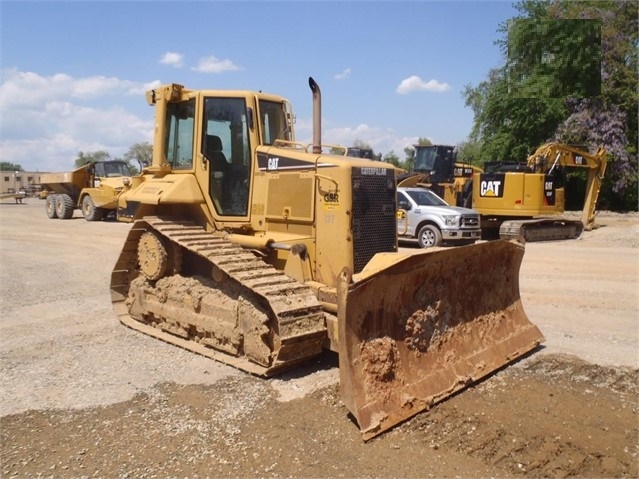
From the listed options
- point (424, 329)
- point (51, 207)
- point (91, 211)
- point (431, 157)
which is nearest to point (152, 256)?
point (424, 329)

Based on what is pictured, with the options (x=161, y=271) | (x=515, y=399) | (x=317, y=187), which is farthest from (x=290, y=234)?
(x=515, y=399)

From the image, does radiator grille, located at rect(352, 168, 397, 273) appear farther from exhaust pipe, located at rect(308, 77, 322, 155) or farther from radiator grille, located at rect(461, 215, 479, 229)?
radiator grille, located at rect(461, 215, 479, 229)

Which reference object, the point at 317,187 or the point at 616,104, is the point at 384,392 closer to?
the point at 317,187

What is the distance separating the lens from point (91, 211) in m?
23.1

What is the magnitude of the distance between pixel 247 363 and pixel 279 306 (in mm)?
843

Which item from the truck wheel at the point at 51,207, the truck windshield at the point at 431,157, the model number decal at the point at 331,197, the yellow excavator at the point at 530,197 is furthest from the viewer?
the truck wheel at the point at 51,207

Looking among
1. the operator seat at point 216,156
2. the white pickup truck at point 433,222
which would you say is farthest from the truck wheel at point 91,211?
the operator seat at point 216,156

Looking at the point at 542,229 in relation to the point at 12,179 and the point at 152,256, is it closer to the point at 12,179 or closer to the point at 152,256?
the point at 152,256

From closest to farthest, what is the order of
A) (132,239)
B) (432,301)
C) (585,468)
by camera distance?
1. (585,468)
2. (432,301)
3. (132,239)

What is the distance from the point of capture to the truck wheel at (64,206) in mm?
24875

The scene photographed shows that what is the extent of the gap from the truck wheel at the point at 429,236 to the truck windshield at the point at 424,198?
2.66 ft

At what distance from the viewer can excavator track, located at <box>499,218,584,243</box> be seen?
16.8m

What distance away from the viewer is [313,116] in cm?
641

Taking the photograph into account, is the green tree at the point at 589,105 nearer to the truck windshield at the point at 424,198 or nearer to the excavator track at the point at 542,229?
the excavator track at the point at 542,229
